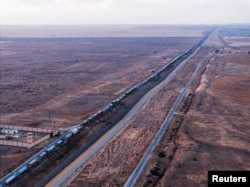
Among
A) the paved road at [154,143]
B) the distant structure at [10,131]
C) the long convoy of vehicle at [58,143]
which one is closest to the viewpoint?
the long convoy of vehicle at [58,143]

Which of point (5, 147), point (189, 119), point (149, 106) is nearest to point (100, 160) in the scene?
point (5, 147)

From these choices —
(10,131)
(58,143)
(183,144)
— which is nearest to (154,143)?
(183,144)

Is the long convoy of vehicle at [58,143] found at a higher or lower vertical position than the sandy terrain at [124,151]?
higher

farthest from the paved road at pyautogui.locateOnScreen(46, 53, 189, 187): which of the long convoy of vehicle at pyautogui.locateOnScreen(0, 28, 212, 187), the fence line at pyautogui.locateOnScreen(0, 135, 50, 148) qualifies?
the fence line at pyautogui.locateOnScreen(0, 135, 50, 148)

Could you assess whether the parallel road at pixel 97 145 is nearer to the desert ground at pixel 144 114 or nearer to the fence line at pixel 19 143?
the desert ground at pixel 144 114

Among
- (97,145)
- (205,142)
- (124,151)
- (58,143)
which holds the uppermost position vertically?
(58,143)

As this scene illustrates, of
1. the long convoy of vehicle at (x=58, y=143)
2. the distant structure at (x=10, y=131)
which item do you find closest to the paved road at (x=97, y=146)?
the long convoy of vehicle at (x=58, y=143)

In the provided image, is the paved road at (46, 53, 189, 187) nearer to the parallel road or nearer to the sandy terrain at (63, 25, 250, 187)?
the parallel road

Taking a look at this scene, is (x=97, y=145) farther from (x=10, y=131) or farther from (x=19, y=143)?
(x=10, y=131)
